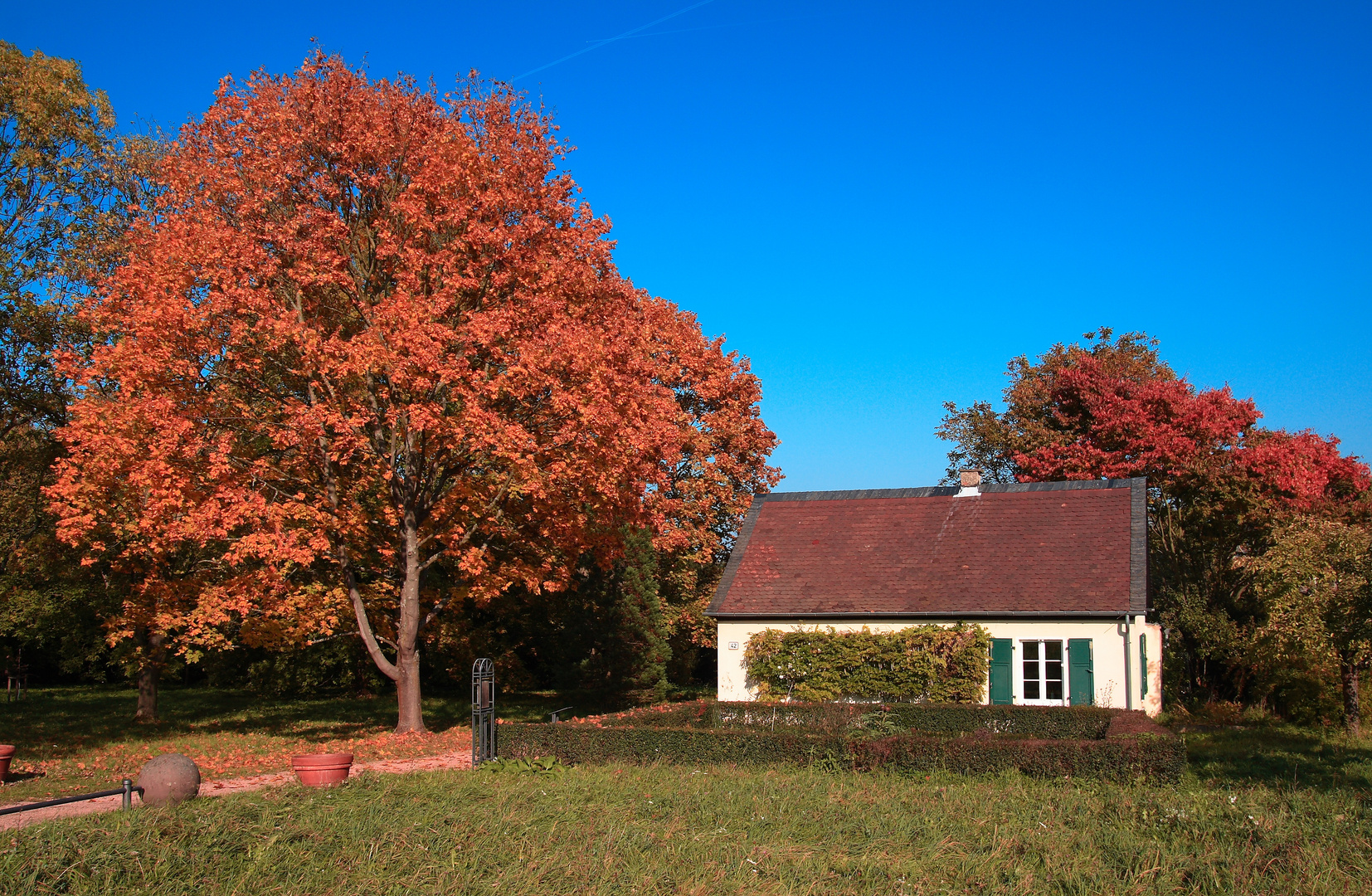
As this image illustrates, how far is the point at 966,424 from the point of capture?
35594 mm

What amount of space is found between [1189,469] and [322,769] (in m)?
23.3

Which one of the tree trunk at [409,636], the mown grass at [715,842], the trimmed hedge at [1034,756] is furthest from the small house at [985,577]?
the mown grass at [715,842]

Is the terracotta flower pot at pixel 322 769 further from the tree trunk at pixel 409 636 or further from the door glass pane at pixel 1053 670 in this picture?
the door glass pane at pixel 1053 670

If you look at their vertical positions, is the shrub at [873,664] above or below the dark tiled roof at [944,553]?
below

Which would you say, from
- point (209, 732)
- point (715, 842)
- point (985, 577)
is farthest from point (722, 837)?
point (209, 732)

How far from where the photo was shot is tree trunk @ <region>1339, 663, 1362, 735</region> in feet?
63.1

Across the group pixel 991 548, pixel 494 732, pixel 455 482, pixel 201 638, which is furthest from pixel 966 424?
pixel 201 638

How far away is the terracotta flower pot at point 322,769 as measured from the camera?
12508mm

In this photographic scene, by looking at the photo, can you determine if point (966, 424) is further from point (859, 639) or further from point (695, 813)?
point (695, 813)

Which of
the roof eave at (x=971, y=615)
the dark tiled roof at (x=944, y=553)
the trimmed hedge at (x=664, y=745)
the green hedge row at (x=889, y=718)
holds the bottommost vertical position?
the green hedge row at (x=889, y=718)

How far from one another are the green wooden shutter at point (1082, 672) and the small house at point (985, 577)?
2 cm

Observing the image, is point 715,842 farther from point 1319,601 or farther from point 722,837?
point 1319,601

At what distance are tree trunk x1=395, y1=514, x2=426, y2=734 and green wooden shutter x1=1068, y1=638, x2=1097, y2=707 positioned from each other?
13.7 metres

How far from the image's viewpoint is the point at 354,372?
17.2 m
